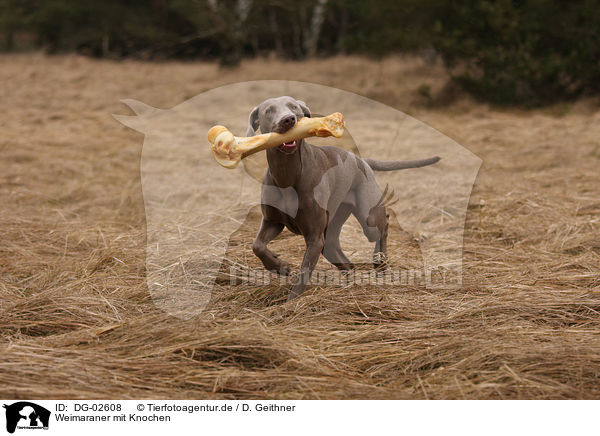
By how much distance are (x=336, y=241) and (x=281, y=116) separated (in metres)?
1.22

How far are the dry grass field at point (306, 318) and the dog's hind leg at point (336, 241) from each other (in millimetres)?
432

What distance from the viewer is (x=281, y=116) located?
2.94 metres

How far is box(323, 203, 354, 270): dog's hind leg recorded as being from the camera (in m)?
3.86

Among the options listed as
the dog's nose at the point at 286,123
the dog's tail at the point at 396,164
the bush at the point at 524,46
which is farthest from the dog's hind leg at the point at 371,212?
the bush at the point at 524,46

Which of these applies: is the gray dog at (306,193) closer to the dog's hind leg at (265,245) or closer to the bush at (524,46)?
the dog's hind leg at (265,245)

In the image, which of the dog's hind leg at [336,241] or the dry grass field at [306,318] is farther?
the dog's hind leg at [336,241]

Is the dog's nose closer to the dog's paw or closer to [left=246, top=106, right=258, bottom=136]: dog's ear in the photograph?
[left=246, top=106, right=258, bottom=136]: dog's ear

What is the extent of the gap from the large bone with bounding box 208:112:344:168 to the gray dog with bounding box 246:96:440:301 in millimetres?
49

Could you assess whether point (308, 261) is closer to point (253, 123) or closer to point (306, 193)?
point (306, 193)

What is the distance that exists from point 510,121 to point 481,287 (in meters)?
7.11
